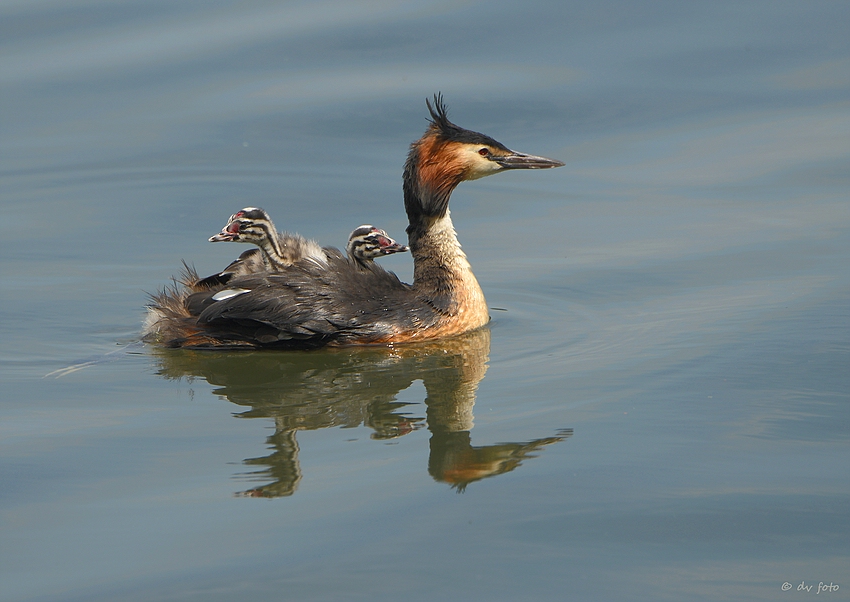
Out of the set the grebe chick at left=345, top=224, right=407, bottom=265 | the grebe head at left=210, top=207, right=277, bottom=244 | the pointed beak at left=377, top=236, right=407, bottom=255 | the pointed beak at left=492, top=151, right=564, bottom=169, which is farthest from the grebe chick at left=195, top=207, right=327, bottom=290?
the pointed beak at left=492, top=151, right=564, bottom=169

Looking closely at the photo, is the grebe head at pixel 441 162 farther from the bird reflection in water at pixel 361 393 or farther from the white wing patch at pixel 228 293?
the white wing patch at pixel 228 293

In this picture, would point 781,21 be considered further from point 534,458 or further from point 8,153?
point 534,458

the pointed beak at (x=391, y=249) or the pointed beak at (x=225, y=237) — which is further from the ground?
the pointed beak at (x=225, y=237)

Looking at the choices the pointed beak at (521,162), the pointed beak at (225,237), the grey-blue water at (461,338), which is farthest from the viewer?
the pointed beak at (521,162)

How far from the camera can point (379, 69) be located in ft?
39.9

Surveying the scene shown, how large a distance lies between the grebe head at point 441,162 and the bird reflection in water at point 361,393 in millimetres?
876

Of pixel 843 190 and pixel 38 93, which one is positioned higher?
pixel 38 93

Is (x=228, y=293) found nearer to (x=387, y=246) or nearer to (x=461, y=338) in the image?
(x=387, y=246)

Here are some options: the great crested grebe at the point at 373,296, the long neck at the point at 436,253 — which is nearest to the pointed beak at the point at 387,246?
the great crested grebe at the point at 373,296

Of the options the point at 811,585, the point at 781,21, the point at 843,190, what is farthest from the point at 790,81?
the point at 811,585

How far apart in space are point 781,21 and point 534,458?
8.35 m

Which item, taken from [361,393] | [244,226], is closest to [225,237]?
[244,226]

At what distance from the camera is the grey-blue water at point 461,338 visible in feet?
15.6

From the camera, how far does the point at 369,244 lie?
302 inches
